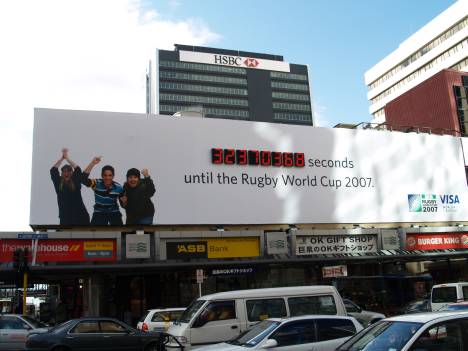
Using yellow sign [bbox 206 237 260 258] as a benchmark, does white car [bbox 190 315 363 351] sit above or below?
below

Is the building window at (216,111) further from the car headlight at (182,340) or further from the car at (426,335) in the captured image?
the car at (426,335)

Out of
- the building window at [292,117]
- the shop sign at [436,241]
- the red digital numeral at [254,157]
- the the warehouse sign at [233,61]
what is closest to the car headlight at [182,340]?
the red digital numeral at [254,157]

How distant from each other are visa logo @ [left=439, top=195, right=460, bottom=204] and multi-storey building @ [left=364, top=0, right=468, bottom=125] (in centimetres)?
4298

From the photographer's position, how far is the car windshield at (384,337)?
6.76 m

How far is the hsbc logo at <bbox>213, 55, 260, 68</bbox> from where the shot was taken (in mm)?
137625

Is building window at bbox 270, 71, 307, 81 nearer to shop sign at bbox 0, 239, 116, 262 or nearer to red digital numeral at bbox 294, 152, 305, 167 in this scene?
red digital numeral at bbox 294, 152, 305, 167

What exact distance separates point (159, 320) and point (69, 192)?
11.6 metres

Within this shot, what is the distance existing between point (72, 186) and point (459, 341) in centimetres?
2360

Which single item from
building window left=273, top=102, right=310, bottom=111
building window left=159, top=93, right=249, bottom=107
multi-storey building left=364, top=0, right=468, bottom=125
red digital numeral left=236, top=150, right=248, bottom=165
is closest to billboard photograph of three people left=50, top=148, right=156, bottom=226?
red digital numeral left=236, top=150, right=248, bottom=165

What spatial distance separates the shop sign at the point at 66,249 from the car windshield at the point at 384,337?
20.7 m

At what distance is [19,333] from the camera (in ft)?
57.1

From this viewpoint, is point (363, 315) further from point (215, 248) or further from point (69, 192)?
point (69, 192)

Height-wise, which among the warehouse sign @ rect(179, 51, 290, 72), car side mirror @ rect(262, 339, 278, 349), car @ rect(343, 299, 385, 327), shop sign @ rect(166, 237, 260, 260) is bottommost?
car @ rect(343, 299, 385, 327)

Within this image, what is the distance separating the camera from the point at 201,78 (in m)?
135
